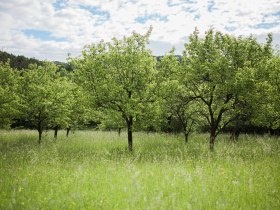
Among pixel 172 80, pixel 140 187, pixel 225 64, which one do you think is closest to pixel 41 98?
pixel 172 80

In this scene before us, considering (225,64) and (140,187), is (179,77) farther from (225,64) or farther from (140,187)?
(140,187)

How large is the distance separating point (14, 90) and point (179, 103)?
639 inches

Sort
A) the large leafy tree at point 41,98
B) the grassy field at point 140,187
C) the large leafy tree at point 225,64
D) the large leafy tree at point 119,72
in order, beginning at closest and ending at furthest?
the grassy field at point 140,187
the large leafy tree at point 225,64
the large leafy tree at point 119,72
the large leafy tree at point 41,98

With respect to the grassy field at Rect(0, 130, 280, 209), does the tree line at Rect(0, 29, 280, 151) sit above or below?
above

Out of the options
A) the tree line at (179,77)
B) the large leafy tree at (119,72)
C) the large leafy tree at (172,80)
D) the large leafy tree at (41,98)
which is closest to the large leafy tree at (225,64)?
the tree line at (179,77)

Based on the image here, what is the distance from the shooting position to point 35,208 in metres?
7.38

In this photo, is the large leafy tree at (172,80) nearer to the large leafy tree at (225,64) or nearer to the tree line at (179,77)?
the tree line at (179,77)

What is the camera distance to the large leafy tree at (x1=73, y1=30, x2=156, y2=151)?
A: 17359 mm

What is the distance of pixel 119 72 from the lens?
1773cm

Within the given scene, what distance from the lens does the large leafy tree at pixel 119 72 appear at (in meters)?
17.4

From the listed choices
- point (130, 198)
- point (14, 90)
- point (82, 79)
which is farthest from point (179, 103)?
point (14, 90)

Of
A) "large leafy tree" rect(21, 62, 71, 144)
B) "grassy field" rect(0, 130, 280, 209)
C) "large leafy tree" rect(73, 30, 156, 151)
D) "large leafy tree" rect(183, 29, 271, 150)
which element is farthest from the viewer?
"large leafy tree" rect(21, 62, 71, 144)

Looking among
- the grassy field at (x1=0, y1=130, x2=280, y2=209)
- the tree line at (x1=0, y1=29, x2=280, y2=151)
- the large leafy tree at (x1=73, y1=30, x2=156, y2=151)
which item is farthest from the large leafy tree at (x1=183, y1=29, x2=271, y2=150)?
the grassy field at (x1=0, y1=130, x2=280, y2=209)

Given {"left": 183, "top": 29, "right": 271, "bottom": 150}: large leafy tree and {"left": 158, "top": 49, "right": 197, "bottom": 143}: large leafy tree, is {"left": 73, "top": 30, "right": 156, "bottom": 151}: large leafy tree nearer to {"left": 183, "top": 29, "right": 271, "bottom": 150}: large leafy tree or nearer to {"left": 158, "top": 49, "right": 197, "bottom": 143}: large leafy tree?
{"left": 158, "top": 49, "right": 197, "bottom": 143}: large leafy tree
